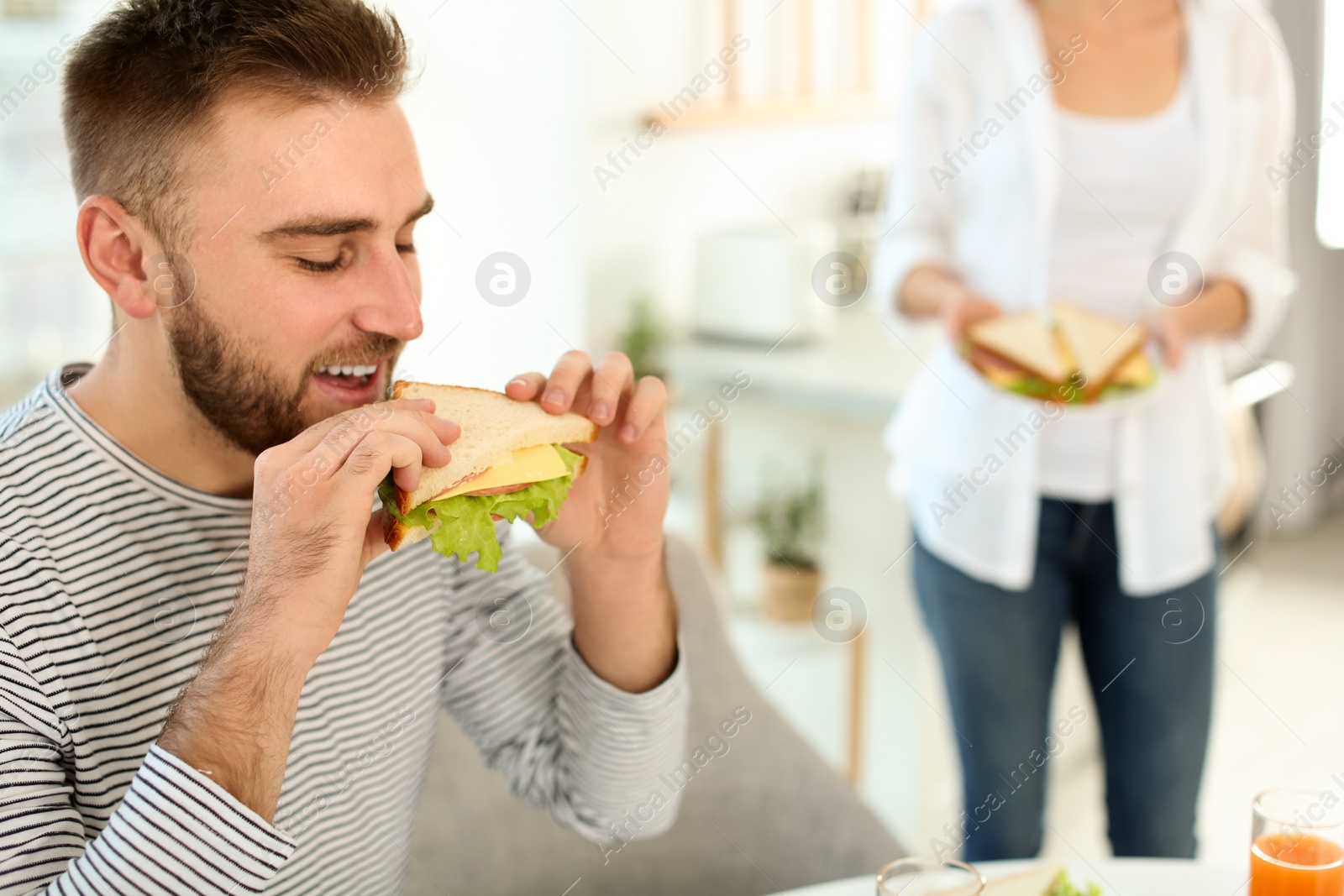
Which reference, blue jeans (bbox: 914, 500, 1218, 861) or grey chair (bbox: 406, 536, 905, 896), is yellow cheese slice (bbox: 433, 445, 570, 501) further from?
blue jeans (bbox: 914, 500, 1218, 861)

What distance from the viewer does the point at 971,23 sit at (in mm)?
1579

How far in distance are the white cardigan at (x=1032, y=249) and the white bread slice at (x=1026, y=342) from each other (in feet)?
0.22

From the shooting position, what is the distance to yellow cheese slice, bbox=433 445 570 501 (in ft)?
3.07

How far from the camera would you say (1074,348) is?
1444 millimetres

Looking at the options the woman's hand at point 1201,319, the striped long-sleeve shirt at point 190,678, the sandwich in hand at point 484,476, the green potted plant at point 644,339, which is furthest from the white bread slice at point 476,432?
the green potted plant at point 644,339

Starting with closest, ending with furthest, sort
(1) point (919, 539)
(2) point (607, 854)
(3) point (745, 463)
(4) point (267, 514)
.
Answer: (4) point (267, 514) < (2) point (607, 854) < (1) point (919, 539) < (3) point (745, 463)

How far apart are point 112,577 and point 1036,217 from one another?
1197mm

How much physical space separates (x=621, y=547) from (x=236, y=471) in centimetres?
36

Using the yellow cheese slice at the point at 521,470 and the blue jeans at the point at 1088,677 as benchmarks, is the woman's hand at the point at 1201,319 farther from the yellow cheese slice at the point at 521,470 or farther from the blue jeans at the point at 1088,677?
the yellow cheese slice at the point at 521,470

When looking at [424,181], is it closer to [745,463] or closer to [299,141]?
[299,141]

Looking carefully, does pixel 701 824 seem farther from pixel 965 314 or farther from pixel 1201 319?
pixel 1201 319

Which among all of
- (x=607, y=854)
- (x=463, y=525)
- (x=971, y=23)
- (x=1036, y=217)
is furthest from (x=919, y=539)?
(x=463, y=525)

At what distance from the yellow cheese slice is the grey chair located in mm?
508

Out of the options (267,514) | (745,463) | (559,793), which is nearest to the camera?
(267,514)
